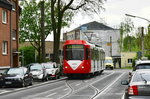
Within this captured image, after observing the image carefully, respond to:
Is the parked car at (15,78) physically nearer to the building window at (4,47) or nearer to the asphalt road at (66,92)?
the asphalt road at (66,92)

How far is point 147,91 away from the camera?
462 inches

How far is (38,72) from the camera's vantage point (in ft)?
119

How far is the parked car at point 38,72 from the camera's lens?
36.1 m

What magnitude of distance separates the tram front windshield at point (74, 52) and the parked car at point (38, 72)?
9.56ft

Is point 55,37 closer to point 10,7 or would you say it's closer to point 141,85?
point 10,7

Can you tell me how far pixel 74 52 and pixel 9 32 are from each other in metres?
8.76

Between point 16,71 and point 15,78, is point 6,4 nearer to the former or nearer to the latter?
point 16,71

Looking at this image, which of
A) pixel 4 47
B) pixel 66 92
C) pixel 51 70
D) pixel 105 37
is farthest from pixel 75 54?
pixel 105 37

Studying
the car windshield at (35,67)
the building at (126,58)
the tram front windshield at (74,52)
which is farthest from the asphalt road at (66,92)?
the building at (126,58)

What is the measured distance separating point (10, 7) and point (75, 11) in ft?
32.3

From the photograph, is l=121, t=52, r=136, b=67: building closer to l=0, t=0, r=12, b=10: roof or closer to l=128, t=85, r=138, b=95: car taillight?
l=0, t=0, r=12, b=10: roof

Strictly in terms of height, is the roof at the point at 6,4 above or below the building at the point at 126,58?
above

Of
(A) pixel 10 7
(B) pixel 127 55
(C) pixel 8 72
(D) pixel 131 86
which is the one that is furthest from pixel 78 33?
(D) pixel 131 86

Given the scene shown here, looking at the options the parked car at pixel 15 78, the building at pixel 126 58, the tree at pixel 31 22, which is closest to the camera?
the parked car at pixel 15 78
